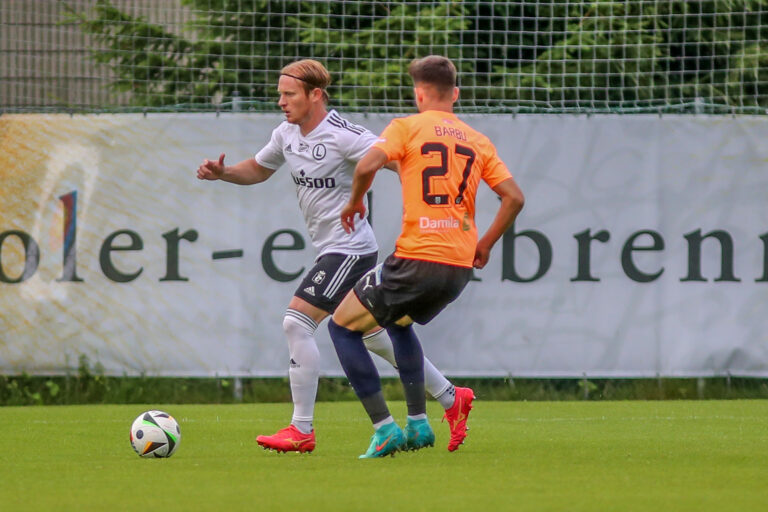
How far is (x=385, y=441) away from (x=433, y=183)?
130cm

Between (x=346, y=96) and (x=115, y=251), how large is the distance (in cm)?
272

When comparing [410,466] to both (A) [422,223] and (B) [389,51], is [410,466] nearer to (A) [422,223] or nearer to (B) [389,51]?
(A) [422,223]

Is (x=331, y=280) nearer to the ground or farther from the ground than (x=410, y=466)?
farther from the ground

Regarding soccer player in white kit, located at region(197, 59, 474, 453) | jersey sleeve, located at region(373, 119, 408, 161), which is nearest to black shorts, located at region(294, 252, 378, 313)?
soccer player in white kit, located at region(197, 59, 474, 453)

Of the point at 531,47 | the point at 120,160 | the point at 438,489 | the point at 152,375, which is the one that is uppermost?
the point at 531,47

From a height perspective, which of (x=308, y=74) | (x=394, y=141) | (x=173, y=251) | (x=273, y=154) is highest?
(x=308, y=74)

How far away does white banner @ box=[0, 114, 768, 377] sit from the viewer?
11.1 m

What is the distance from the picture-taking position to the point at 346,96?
40.9 feet

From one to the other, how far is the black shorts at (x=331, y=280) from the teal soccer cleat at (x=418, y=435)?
0.77 meters

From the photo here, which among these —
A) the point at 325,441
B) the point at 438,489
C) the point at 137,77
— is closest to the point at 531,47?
the point at 137,77

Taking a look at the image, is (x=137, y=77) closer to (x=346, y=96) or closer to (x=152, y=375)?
(x=346, y=96)

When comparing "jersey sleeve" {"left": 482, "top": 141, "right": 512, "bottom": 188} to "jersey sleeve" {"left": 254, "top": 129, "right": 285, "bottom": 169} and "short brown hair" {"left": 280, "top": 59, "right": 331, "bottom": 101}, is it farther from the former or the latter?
"jersey sleeve" {"left": 254, "top": 129, "right": 285, "bottom": 169}

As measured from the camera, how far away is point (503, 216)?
661cm

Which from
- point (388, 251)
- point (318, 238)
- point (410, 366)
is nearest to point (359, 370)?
point (410, 366)
